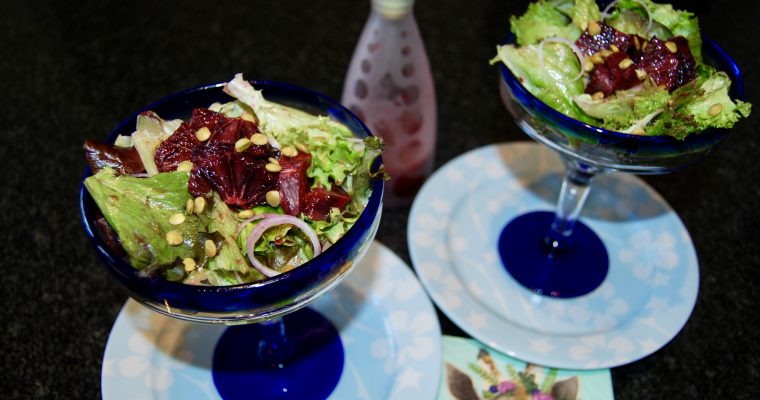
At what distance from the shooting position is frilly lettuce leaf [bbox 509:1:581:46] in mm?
1279

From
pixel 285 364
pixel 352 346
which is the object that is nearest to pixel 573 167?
pixel 352 346

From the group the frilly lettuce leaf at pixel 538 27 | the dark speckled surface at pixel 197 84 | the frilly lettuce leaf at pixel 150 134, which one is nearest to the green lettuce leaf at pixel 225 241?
the frilly lettuce leaf at pixel 150 134

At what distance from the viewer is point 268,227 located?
94 centimetres

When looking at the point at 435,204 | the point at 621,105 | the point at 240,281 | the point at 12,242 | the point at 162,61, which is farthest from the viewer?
the point at 162,61

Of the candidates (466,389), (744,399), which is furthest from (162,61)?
(744,399)

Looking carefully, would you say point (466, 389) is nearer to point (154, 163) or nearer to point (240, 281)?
point (240, 281)

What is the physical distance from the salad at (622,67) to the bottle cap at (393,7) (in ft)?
0.75

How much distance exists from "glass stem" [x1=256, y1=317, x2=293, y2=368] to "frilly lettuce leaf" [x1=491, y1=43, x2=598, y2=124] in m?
0.64

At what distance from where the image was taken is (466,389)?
1182 millimetres

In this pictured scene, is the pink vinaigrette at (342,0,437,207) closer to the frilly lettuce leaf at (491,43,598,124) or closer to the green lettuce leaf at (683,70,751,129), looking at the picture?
the frilly lettuce leaf at (491,43,598,124)

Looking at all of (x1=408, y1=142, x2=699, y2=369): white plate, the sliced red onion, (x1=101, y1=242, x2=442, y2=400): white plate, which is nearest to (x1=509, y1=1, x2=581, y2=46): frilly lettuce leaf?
(x1=408, y1=142, x2=699, y2=369): white plate

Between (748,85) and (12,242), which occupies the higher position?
(12,242)

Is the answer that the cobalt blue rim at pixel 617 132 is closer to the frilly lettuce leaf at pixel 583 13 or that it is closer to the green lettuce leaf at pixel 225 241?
the frilly lettuce leaf at pixel 583 13

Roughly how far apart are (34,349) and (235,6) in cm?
122
